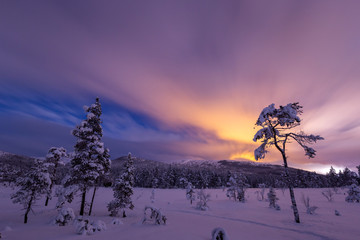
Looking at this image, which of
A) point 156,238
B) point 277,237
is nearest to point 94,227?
point 156,238

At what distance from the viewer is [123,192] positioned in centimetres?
2553

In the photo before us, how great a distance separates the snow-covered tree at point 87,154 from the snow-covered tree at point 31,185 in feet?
10.4

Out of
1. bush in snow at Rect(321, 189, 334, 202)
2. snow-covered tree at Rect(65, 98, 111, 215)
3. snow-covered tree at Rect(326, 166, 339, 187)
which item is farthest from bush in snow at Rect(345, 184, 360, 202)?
snow-covered tree at Rect(326, 166, 339, 187)

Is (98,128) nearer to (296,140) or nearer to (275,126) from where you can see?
(275,126)

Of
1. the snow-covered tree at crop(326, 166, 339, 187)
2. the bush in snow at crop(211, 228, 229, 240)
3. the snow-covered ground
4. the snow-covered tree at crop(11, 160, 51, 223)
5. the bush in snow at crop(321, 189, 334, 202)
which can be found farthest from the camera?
the snow-covered tree at crop(326, 166, 339, 187)

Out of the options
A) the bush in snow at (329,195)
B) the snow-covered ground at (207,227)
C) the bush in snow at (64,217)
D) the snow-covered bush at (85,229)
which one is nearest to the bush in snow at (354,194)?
the bush in snow at (329,195)

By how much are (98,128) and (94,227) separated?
12.2m

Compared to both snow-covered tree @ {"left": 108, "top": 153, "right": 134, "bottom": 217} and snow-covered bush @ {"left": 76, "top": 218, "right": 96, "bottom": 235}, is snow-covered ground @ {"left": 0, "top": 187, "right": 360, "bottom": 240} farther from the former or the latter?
snow-covered tree @ {"left": 108, "top": 153, "right": 134, "bottom": 217}

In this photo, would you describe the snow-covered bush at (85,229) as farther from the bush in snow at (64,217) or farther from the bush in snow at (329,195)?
the bush in snow at (329,195)

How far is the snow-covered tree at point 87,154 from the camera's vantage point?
1912 centimetres

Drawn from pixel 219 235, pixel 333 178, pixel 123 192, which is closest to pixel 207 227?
pixel 219 235

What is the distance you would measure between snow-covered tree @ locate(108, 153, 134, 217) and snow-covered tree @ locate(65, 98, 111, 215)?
6.04 meters

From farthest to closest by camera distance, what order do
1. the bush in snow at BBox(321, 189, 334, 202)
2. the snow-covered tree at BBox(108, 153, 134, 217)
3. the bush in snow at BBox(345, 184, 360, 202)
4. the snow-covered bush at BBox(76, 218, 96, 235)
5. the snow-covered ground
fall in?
the bush in snow at BBox(321, 189, 334, 202), the bush in snow at BBox(345, 184, 360, 202), the snow-covered tree at BBox(108, 153, 134, 217), the snow-covered bush at BBox(76, 218, 96, 235), the snow-covered ground

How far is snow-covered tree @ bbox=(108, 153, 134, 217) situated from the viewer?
80.4ft
